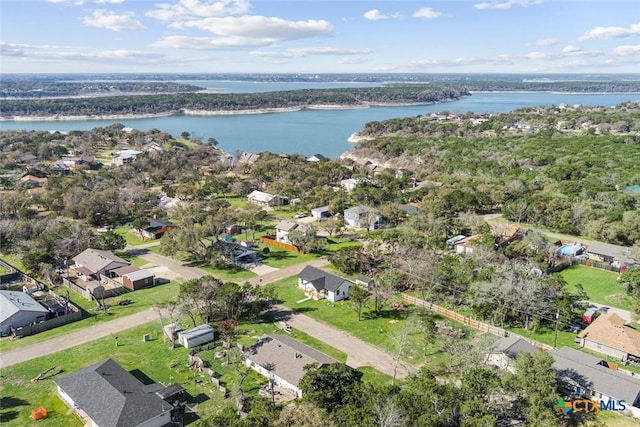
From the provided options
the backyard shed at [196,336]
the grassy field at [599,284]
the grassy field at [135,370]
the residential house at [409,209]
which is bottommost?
the grassy field at [599,284]

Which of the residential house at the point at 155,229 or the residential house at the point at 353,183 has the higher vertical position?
the residential house at the point at 353,183

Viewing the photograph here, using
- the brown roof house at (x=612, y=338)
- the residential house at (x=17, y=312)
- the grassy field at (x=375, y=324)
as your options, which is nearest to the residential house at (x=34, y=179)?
the residential house at (x=17, y=312)

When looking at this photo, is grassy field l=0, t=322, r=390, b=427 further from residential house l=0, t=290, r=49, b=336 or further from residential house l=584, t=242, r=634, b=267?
residential house l=584, t=242, r=634, b=267

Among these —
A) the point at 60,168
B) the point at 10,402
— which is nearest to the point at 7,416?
the point at 10,402

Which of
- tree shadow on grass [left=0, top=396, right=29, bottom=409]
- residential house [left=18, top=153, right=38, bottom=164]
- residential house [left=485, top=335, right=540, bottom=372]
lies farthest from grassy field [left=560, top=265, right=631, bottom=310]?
residential house [left=18, top=153, right=38, bottom=164]

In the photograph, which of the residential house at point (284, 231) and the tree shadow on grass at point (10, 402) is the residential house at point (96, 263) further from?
the tree shadow on grass at point (10, 402)
